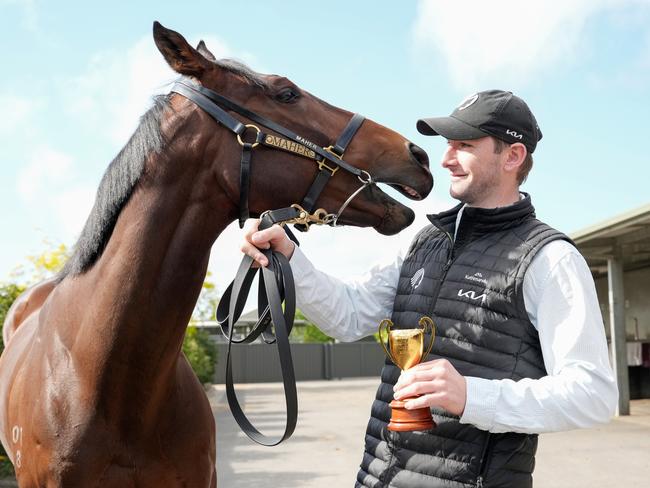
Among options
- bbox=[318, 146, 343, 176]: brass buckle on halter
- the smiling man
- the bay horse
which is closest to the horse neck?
the bay horse

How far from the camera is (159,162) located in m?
2.23

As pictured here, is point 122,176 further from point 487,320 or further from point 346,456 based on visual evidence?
point 346,456

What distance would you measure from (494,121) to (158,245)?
45.2 inches

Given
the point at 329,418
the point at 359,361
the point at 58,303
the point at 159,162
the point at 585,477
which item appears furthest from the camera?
the point at 359,361

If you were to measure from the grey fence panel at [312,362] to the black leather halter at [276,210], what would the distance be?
84.8 ft

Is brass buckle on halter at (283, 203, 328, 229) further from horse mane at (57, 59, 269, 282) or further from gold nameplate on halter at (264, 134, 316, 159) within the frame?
horse mane at (57, 59, 269, 282)

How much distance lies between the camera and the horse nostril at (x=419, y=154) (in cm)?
236

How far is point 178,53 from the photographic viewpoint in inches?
87.7

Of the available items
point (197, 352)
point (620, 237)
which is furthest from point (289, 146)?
point (197, 352)

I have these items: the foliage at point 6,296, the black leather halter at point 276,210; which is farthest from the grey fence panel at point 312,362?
the black leather halter at point 276,210

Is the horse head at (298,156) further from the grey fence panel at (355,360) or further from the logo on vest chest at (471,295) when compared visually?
the grey fence panel at (355,360)

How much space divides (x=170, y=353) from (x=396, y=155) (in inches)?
40.9

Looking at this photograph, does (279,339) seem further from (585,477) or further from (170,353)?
(585,477)

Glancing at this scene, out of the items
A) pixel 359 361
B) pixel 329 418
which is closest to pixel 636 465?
pixel 329 418
